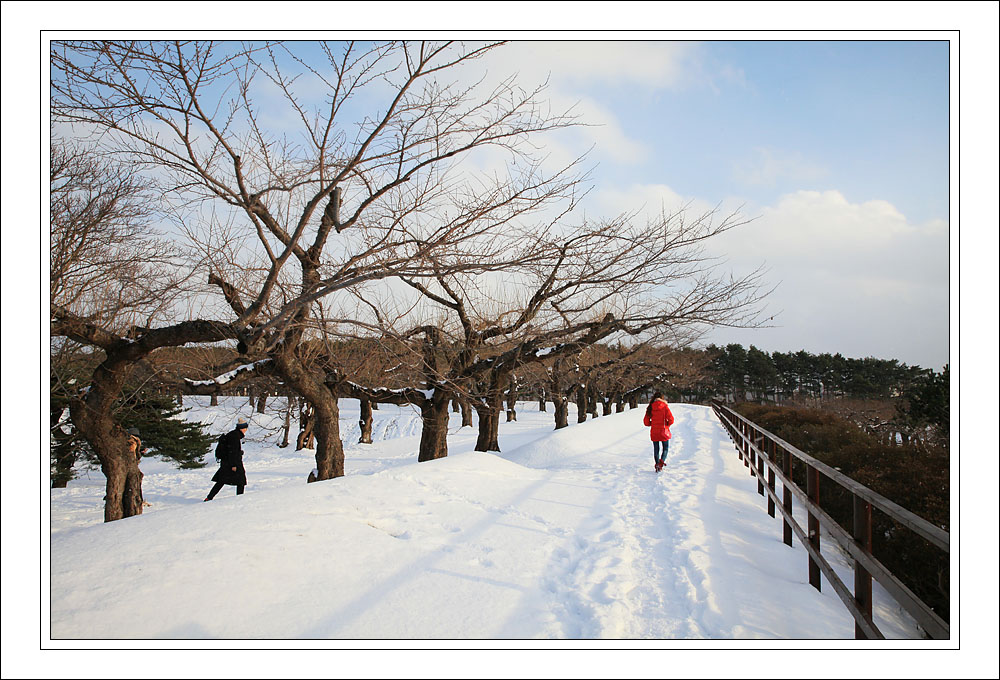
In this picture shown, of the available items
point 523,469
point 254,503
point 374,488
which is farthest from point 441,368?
point 254,503

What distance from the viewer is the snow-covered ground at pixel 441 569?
3.32 metres

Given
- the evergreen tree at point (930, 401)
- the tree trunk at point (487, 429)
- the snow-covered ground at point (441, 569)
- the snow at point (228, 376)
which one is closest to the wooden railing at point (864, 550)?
the snow-covered ground at point (441, 569)

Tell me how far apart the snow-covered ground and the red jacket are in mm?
2247

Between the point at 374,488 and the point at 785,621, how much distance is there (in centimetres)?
419

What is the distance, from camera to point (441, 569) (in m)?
4.19

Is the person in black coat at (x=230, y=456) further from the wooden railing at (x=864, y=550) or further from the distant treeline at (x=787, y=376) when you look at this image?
the distant treeline at (x=787, y=376)

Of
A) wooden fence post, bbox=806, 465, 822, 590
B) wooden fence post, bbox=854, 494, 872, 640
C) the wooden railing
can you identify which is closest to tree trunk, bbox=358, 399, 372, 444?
the wooden railing

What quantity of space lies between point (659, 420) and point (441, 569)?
251 inches

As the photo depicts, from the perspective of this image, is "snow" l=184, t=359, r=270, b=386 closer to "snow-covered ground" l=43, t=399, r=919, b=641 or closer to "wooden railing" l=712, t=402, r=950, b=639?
"snow-covered ground" l=43, t=399, r=919, b=641

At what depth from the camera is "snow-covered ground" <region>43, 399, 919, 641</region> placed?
332cm

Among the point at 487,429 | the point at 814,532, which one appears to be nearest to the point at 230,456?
the point at 487,429

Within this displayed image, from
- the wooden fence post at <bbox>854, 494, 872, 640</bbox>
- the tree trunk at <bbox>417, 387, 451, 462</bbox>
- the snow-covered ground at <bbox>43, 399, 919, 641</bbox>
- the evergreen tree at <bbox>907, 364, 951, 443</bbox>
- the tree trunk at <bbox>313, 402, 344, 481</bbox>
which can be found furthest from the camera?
the evergreen tree at <bbox>907, 364, 951, 443</bbox>

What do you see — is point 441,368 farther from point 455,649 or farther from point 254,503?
point 455,649

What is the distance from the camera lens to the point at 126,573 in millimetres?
3672
